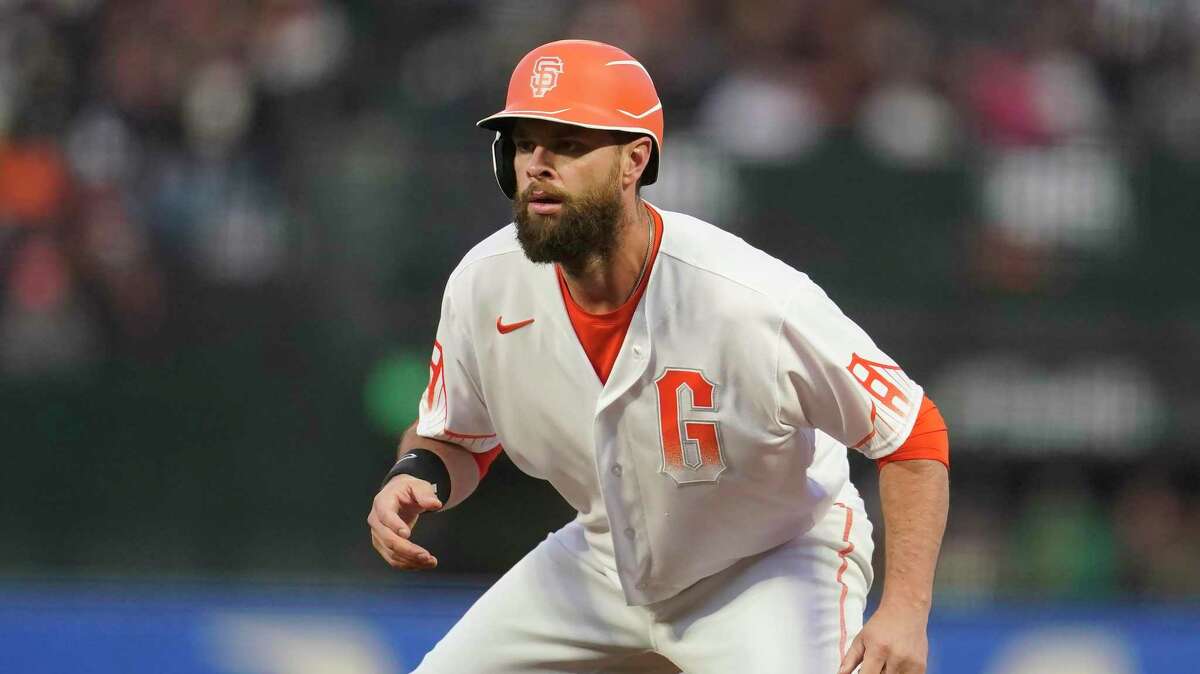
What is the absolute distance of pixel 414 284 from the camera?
8477 millimetres

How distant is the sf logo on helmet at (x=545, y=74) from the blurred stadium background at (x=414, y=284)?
13.0ft

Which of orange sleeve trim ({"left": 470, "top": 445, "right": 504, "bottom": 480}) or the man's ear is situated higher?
the man's ear

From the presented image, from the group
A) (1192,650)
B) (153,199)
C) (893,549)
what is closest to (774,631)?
(893,549)

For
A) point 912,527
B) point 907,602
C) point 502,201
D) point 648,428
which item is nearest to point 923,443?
point 912,527

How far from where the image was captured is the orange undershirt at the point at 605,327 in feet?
14.4

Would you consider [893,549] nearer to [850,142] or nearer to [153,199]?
[850,142]

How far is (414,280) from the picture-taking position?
8477 mm

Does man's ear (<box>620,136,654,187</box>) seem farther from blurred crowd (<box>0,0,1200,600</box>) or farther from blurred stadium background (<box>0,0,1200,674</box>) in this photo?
blurred crowd (<box>0,0,1200,600</box>)

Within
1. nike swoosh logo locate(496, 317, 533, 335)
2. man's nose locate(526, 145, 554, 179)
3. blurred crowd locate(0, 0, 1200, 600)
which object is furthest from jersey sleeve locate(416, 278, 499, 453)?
blurred crowd locate(0, 0, 1200, 600)

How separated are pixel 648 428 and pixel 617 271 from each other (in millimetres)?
416

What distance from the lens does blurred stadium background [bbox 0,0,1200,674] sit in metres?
8.34

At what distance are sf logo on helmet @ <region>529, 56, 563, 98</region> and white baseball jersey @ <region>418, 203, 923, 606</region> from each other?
1.75 ft

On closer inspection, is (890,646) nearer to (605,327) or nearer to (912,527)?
(912,527)

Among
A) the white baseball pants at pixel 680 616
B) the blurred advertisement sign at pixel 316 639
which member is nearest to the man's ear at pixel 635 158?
the white baseball pants at pixel 680 616
